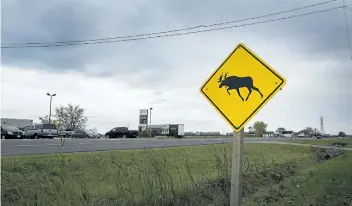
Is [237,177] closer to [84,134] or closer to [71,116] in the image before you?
[84,134]

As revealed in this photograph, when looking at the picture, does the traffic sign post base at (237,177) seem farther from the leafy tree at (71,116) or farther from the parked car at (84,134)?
the leafy tree at (71,116)

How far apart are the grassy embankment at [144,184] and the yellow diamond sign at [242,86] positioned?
7.99 feet

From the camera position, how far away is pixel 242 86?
5.02 meters

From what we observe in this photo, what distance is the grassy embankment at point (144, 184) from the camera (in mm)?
6684

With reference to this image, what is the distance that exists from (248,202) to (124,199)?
363 centimetres

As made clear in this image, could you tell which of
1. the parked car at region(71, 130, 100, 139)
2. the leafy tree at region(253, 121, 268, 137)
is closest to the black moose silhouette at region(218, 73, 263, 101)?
the parked car at region(71, 130, 100, 139)

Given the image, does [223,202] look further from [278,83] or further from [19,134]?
[19,134]

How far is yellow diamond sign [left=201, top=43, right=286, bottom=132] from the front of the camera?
4961 mm

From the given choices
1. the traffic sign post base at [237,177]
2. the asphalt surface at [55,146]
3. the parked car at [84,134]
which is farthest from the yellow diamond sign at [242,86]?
the parked car at [84,134]

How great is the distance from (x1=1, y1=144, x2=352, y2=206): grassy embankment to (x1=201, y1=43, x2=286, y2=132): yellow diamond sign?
7.99ft

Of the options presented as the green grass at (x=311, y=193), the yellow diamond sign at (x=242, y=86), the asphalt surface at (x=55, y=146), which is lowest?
the green grass at (x=311, y=193)

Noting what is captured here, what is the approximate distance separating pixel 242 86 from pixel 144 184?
319 cm

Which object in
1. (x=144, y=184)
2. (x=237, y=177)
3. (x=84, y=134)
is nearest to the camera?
(x=237, y=177)

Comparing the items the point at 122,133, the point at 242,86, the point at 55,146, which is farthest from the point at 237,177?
the point at 122,133
